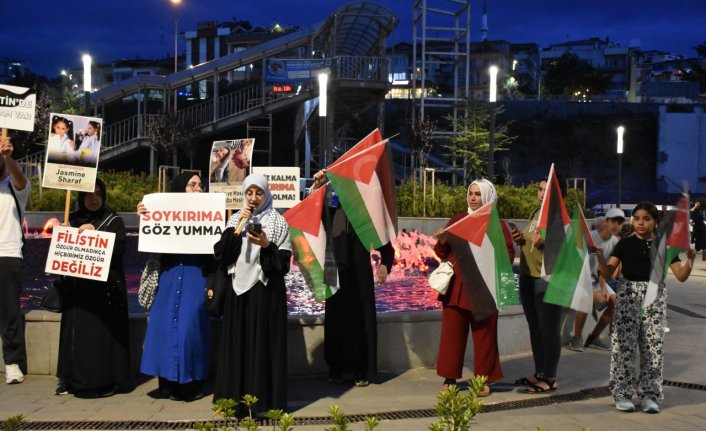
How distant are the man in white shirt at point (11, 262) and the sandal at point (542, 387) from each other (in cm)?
416

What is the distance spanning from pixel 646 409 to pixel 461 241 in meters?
1.85

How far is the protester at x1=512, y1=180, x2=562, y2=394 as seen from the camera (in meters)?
6.75

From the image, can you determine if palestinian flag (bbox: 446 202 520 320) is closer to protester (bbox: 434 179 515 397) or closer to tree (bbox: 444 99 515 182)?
protester (bbox: 434 179 515 397)

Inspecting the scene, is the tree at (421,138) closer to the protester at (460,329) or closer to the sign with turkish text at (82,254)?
the protester at (460,329)

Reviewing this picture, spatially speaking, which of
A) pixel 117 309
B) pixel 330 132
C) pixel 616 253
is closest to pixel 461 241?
pixel 616 253

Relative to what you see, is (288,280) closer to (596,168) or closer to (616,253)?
(616,253)

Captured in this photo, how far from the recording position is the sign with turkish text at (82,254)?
6.28 metres

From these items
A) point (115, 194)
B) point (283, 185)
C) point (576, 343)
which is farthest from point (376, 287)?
point (115, 194)

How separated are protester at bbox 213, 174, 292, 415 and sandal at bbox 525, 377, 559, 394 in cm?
217

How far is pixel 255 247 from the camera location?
5875 mm

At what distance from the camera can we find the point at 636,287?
20.3ft

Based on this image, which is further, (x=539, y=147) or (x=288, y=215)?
(x=539, y=147)

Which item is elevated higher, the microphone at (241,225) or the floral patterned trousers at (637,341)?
the microphone at (241,225)

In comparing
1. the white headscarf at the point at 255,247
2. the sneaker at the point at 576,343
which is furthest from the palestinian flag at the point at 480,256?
the sneaker at the point at 576,343
